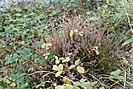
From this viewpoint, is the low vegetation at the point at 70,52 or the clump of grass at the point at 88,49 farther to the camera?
the clump of grass at the point at 88,49

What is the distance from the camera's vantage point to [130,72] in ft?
6.92

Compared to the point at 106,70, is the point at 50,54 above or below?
above

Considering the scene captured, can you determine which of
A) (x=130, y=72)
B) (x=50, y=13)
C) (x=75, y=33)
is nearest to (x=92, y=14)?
(x=50, y=13)

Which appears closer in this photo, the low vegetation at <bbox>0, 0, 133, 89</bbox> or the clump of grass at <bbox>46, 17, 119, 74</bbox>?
the low vegetation at <bbox>0, 0, 133, 89</bbox>

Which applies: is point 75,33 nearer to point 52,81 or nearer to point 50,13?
point 52,81

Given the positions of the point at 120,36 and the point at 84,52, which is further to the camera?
the point at 120,36

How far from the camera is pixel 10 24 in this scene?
11.9ft

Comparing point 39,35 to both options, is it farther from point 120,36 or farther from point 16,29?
point 120,36

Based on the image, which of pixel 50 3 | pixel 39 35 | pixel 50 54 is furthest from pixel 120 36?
pixel 50 3

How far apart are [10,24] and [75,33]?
1897 mm

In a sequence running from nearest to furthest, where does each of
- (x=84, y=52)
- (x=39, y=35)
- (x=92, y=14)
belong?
(x=84, y=52) < (x=39, y=35) < (x=92, y=14)

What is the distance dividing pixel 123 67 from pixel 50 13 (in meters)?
2.29

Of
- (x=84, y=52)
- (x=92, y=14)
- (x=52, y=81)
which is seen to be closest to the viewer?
(x=52, y=81)

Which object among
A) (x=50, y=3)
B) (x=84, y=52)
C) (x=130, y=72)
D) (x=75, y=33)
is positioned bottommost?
(x=130, y=72)
